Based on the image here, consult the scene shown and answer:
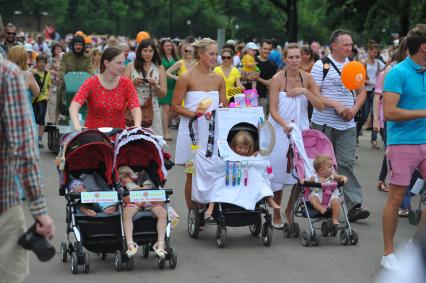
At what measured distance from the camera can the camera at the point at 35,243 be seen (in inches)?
186

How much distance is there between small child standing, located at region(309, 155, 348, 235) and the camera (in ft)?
30.8

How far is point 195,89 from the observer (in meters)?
9.86

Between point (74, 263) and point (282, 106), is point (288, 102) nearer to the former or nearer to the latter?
point (282, 106)

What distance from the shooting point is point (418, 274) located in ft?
11.4

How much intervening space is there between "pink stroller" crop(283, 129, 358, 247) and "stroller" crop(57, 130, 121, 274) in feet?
Result: 6.73

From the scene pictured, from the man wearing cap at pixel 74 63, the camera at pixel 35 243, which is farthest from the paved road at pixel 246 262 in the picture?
the man wearing cap at pixel 74 63

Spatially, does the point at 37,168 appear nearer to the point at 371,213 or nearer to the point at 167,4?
the point at 371,213

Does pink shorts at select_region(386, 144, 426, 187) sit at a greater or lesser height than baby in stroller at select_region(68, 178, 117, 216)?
greater

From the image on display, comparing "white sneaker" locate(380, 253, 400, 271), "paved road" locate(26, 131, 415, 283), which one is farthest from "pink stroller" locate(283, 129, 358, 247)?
"white sneaker" locate(380, 253, 400, 271)

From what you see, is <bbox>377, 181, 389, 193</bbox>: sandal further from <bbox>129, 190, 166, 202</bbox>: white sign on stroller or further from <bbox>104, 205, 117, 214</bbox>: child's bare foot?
<bbox>104, 205, 117, 214</bbox>: child's bare foot

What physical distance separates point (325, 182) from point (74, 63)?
23.5ft

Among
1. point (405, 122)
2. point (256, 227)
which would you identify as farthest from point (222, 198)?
point (405, 122)

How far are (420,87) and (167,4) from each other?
100045 millimetres

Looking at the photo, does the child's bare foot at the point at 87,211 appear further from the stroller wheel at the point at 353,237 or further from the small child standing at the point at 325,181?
the stroller wheel at the point at 353,237
